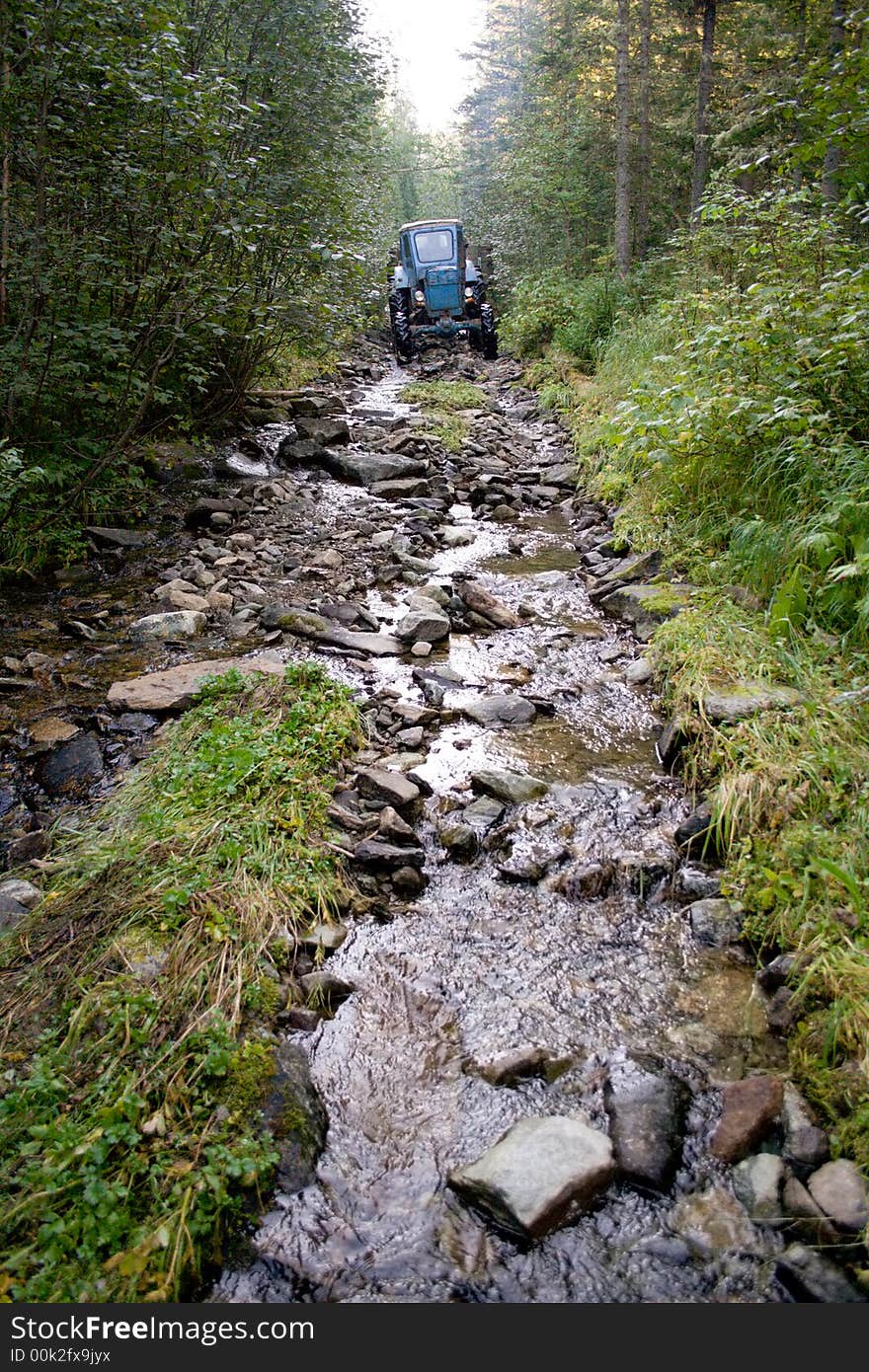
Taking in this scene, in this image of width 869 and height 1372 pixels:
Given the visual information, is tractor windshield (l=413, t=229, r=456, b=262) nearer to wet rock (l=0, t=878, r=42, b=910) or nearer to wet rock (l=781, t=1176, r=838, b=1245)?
wet rock (l=0, t=878, r=42, b=910)

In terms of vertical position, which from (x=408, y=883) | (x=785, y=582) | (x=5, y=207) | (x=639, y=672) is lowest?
(x=408, y=883)

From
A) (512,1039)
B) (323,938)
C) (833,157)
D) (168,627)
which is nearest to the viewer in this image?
(512,1039)

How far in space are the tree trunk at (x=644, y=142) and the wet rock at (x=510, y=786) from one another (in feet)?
52.3

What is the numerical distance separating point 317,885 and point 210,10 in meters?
8.00

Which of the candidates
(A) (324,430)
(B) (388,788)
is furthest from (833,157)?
(B) (388,788)

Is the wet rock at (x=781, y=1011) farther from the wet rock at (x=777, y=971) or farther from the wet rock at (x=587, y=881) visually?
the wet rock at (x=587, y=881)

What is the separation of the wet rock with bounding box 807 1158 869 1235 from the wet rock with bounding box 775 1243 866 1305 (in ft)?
0.32

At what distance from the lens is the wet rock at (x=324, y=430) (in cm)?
1002

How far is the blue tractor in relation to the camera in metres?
16.2

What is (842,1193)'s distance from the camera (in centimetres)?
191

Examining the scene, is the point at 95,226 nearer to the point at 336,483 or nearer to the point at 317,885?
the point at 336,483

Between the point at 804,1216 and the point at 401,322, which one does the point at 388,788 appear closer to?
the point at 804,1216

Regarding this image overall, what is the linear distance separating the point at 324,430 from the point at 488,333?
8453 mm

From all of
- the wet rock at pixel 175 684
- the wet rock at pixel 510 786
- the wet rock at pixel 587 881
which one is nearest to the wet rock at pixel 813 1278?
the wet rock at pixel 587 881
